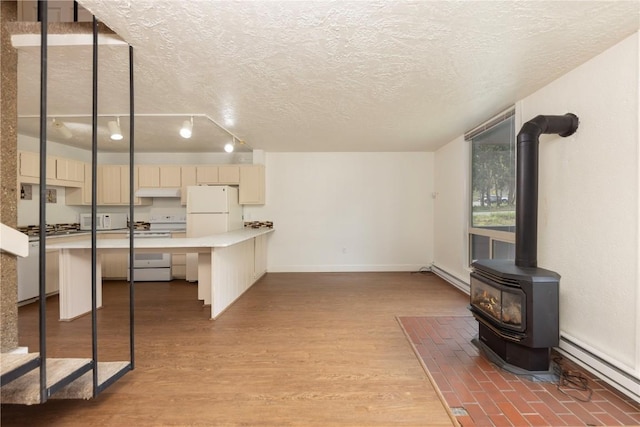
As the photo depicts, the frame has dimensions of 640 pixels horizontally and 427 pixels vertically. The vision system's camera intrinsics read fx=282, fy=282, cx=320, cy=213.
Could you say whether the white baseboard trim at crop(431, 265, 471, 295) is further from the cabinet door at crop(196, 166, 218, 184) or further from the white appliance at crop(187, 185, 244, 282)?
the cabinet door at crop(196, 166, 218, 184)

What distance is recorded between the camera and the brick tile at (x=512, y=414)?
175cm

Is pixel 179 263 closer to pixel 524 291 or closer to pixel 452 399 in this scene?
pixel 452 399

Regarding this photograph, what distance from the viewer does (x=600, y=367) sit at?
2.15 m

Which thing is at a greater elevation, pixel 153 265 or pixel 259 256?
pixel 259 256

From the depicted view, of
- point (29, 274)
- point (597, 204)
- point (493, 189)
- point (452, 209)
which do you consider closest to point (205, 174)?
point (29, 274)

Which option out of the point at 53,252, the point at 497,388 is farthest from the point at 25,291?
the point at 497,388

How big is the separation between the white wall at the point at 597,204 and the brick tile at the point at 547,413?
0.62 m

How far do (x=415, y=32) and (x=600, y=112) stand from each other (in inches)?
65.4

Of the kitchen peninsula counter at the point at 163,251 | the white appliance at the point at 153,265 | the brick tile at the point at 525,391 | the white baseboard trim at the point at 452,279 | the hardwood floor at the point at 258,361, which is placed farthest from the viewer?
the white appliance at the point at 153,265

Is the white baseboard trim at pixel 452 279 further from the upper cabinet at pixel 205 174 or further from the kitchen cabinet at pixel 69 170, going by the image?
→ the kitchen cabinet at pixel 69 170

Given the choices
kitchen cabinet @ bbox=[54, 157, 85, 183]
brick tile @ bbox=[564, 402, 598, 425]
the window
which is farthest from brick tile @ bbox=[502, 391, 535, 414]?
kitchen cabinet @ bbox=[54, 157, 85, 183]

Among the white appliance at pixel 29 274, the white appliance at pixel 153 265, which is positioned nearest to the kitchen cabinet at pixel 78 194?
the white appliance at pixel 153 265

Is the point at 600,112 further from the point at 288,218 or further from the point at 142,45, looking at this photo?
the point at 288,218

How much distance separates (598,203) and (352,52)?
2.26m
